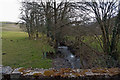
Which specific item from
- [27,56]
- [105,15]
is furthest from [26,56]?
[105,15]

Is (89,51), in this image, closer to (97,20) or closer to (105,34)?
(105,34)

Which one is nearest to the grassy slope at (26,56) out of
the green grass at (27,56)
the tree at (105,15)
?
the green grass at (27,56)

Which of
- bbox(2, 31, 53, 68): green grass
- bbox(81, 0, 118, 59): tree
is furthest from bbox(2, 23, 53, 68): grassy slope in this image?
bbox(81, 0, 118, 59): tree

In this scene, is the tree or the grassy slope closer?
the tree

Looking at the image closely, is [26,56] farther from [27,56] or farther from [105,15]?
[105,15]

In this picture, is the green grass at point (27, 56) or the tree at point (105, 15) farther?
the green grass at point (27, 56)

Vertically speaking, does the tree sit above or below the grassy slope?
above

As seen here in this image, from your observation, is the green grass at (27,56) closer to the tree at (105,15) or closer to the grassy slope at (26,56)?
the grassy slope at (26,56)

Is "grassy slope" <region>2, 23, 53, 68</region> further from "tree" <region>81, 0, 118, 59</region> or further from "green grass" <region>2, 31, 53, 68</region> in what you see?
"tree" <region>81, 0, 118, 59</region>

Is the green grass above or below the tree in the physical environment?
below

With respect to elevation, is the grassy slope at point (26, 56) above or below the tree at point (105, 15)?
below

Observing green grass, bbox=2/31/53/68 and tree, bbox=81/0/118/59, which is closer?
tree, bbox=81/0/118/59

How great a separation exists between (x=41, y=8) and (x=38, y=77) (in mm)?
11059

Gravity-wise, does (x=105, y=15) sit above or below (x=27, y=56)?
above
